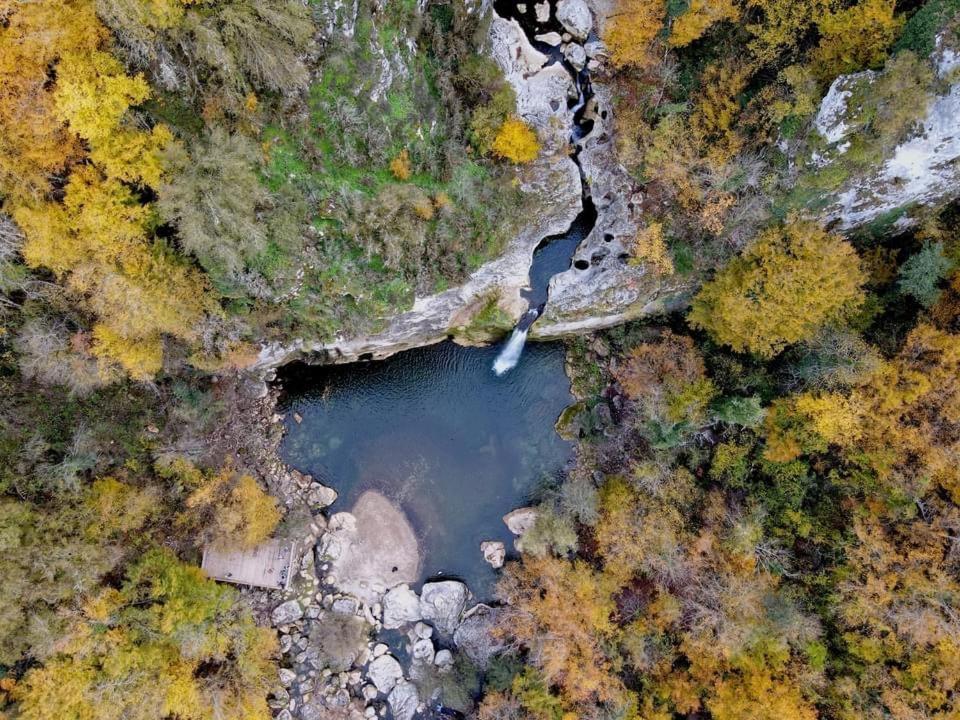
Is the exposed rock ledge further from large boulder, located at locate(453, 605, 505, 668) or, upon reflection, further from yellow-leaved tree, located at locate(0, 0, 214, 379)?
large boulder, located at locate(453, 605, 505, 668)

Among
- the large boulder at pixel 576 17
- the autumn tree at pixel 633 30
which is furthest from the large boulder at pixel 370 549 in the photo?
the large boulder at pixel 576 17

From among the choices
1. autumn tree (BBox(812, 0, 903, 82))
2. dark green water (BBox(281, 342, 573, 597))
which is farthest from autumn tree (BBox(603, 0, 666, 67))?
dark green water (BBox(281, 342, 573, 597))

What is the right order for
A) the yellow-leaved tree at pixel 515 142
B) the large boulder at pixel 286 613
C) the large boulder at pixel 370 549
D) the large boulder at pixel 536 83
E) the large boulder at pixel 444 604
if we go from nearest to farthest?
1. the yellow-leaved tree at pixel 515 142
2. the large boulder at pixel 536 83
3. the large boulder at pixel 286 613
4. the large boulder at pixel 444 604
5. the large boulder at pixel 370 549

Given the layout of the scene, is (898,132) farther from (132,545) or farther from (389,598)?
(132,545)

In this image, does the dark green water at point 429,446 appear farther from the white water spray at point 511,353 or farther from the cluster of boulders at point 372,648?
the cluster of boulders at point 372,648

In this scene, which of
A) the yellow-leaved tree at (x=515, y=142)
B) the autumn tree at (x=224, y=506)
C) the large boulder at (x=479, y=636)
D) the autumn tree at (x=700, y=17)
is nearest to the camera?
the autumn tree at (x=700, y=17)

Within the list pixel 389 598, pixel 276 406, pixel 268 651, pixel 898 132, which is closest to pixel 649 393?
pixel 898 132
